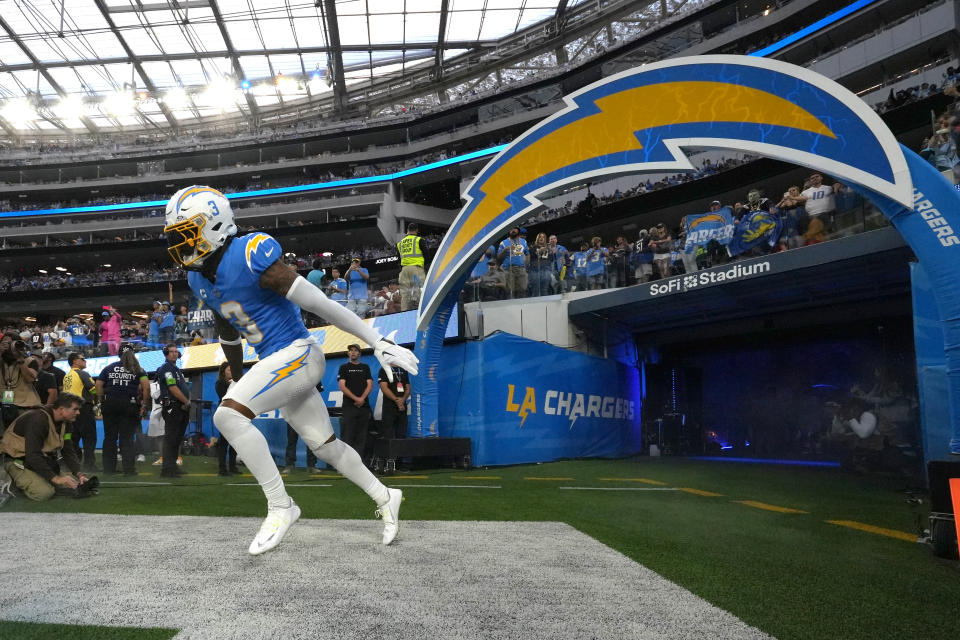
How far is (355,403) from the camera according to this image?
363 inches

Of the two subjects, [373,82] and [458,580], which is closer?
[458,580]

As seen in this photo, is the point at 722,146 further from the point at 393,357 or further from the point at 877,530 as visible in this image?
the point at 393,357

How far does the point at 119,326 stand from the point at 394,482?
48.4 ft

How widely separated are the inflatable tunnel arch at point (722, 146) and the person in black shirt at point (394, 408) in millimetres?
1594

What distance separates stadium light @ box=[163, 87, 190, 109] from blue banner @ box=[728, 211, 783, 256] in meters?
44.3

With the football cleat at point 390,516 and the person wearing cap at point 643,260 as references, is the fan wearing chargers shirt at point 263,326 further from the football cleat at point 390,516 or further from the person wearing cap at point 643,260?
the person wearing cap at point 643,260

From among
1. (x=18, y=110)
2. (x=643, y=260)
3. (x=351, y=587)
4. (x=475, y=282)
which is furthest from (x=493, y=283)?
(x=18, y=110)

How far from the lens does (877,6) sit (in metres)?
24.6

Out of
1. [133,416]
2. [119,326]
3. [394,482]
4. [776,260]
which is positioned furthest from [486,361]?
[119,326]

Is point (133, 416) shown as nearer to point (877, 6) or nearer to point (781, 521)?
point (781, 521)

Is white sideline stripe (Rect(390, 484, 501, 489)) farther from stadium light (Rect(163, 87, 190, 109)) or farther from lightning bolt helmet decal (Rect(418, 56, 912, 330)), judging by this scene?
stadium light (Rect(163, 87, 190, 109))

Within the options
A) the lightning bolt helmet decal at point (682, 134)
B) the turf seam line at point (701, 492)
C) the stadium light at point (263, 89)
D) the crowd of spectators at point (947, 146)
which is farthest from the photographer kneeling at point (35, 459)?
the stadium light at point (263, 89)

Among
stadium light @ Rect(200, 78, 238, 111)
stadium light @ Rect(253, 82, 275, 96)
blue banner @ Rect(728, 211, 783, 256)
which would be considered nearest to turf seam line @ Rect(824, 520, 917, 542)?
blue banner @ Rect(728, 211, 783, 256)

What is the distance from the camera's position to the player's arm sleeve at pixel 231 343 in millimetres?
4293
